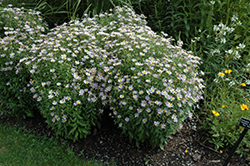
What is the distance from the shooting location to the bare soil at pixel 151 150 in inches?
108

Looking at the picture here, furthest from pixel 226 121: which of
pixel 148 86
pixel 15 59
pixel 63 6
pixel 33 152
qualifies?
pixel 63 6

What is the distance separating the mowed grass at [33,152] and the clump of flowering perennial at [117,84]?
307 mm

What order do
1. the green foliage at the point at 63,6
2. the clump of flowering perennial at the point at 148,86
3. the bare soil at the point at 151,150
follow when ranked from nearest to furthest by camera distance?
the clump of flowering perennial at the point at 148,86, the bare soil at the point at 151,150, the green foliage at the point at 63,6

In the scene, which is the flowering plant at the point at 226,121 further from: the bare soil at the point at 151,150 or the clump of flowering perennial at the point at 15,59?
the clump of flowering perennial at the point at 15,59

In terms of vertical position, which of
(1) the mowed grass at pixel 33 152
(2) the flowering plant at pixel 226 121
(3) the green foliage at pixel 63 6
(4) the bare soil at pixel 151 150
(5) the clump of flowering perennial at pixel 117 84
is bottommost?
(1) the mowed grass at pixel 33 152

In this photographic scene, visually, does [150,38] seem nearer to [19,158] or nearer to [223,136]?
[223,136]

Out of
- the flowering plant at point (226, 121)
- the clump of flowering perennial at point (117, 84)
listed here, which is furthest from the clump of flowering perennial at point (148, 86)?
the flowering plant at point (226, 121)

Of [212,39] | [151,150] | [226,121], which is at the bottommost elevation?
[151,150]

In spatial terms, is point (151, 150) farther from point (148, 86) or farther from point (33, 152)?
point (33, 152)

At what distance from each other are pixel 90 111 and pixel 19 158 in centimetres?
112

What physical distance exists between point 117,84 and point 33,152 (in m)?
1.45

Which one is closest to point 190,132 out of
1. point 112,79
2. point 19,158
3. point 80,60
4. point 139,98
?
point 139,98

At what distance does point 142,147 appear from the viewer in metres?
2.88

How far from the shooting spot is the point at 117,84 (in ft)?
8.73
